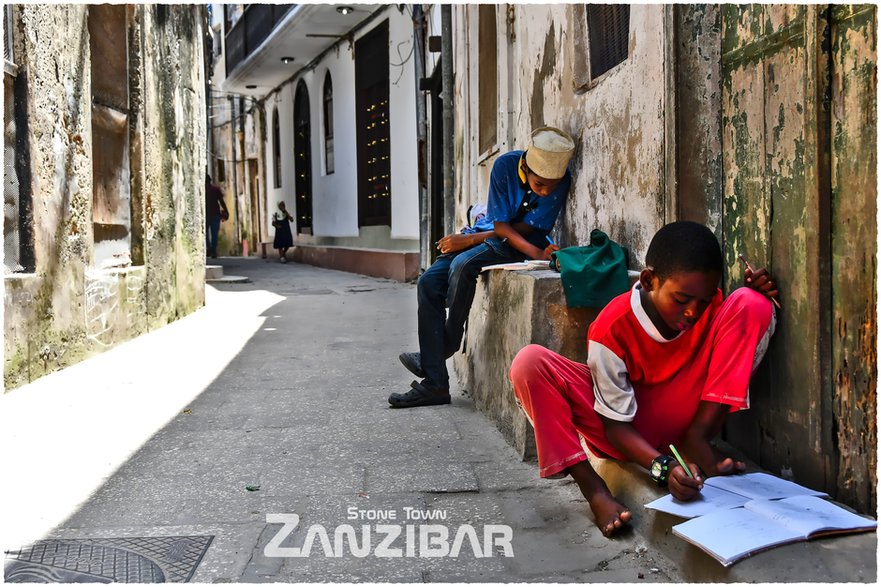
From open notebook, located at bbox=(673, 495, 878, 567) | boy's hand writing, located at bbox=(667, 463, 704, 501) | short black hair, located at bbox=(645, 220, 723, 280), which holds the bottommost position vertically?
open notebook, located at bbox=(673, 495, 878, 567)

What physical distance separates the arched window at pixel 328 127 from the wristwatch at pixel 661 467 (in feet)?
48.6

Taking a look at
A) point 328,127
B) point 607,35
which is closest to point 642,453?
point 607,35

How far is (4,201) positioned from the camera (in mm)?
4820

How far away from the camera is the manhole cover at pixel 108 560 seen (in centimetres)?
229

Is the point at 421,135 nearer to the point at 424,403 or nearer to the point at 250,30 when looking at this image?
the point at 424,403

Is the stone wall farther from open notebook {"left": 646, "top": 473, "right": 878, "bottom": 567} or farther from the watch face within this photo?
open notebook {"left": 646, "top": 473, "right": 878, "bottom": 567}

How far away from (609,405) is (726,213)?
Result: 0.80 metres

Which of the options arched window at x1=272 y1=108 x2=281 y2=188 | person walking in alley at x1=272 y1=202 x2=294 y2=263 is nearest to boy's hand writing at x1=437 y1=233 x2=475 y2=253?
person walking in alley at x1=272 y1=202 x2=294 y2=263

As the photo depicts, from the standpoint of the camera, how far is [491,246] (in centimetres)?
441

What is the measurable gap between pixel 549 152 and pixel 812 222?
6.57 feet

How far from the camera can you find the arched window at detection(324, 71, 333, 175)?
16.8 m

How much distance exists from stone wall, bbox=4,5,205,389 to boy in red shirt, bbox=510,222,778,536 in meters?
3.34

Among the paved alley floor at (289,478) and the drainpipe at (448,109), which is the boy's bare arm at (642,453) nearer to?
the paved alley floor at (289,478)

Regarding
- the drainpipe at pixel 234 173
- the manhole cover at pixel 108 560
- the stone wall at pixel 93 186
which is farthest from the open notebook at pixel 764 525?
the drainpipe at pixel 234 173
